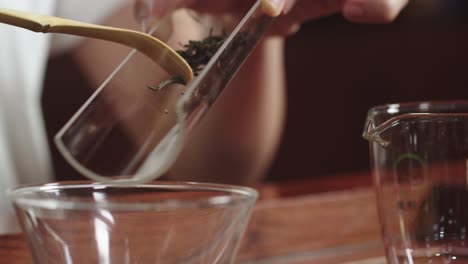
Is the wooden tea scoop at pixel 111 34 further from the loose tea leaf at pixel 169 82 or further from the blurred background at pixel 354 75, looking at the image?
the blurred background at pixel 354 75

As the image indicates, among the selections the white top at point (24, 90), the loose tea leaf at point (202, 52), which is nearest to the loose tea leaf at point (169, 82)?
the loose tea leaf at point (202, 52)

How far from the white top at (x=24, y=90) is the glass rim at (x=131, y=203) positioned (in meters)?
0.54

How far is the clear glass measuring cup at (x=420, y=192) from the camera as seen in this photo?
0.94 ft

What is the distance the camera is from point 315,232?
1.49 feet

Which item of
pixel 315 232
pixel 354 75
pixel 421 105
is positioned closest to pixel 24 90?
pixel 315 232

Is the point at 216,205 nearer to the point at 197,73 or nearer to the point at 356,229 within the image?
the point at 197,73

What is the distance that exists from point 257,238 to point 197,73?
0.57 ft

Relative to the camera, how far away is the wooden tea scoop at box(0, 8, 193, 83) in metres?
0.25

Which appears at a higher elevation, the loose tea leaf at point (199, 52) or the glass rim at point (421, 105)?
the loose tea leaf at point (199, 52)

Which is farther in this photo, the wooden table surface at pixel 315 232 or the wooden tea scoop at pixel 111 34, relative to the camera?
the wooden table surface at pixel 315 232

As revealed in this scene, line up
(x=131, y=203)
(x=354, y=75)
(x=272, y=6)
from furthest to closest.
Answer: (x=354, y=75)
(x=272, y=6)
(x=131, y=203)

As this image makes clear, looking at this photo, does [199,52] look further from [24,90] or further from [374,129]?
[24,90]

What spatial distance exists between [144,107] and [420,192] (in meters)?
0.15

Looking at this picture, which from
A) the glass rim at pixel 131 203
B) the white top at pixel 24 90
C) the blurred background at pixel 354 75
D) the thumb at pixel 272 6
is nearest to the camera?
the glass rim at pixel 131 203
